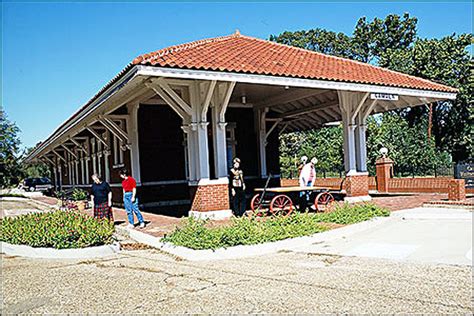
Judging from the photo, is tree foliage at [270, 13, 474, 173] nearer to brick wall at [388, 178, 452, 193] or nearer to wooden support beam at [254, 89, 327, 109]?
brick wall at [388, 178, 452, 193]

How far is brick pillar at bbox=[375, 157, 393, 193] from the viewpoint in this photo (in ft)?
68.8

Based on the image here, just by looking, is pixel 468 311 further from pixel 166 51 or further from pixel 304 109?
pixel 304 109

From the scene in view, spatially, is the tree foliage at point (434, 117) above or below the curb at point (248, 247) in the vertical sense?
above

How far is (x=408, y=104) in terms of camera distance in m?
17.5

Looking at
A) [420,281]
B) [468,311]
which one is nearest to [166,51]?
[420,281]

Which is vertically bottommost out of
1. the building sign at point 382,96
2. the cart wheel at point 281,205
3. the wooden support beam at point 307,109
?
the cart wheel at point 281,205

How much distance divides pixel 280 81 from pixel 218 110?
73.3 inches

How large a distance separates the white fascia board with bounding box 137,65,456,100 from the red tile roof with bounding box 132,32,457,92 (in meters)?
0.10

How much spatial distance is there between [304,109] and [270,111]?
1633mm

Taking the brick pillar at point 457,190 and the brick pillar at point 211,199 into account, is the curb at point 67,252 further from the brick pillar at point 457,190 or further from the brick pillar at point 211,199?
the brick pillar at point 457,190

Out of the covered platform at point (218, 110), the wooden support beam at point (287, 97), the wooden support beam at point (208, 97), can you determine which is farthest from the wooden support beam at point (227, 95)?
the wooden support beam at point (287, 97)

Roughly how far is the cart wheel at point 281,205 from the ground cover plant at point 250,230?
1277 mm

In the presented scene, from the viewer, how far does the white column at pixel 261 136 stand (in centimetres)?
1952

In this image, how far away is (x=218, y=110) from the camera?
42.3ft
